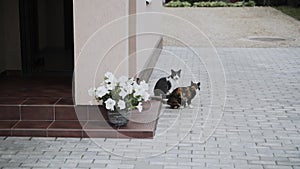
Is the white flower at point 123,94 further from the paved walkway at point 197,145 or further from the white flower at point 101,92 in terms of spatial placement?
the paved walkway at point 197,145

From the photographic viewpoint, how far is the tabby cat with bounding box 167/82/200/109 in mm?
5594

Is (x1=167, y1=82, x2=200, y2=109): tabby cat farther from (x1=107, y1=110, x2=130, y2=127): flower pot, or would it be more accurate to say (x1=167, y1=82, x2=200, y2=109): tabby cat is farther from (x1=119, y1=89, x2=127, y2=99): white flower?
(x1=119, y1=89, x2=127, y2=99): white flower

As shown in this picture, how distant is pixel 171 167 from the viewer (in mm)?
3918

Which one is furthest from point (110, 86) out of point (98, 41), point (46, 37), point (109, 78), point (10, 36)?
point (46, 37)

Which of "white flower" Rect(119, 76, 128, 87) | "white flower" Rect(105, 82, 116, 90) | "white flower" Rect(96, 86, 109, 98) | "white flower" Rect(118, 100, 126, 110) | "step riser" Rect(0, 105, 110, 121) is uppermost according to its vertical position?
"white flower" Rect(119, 76, 128, 87)

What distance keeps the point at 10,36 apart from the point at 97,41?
2.04 metres

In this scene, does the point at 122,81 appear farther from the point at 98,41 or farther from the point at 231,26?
the point at 231,26

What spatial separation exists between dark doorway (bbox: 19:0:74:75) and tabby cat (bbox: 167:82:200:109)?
1.51 metres

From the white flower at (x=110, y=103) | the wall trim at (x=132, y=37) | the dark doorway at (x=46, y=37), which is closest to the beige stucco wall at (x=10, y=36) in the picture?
the dark doorway at (x=46, y=37)

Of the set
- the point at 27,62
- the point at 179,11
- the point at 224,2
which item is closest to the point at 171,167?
the point at 27,62

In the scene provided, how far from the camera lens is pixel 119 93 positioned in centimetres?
453

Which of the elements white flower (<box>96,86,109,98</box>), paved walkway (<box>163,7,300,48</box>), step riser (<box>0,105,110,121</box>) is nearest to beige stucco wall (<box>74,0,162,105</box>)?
step riser (<box>0,105,110,121</box>)

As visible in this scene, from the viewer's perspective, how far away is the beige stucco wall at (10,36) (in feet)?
20.8

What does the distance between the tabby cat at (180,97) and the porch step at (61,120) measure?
0.60 m
